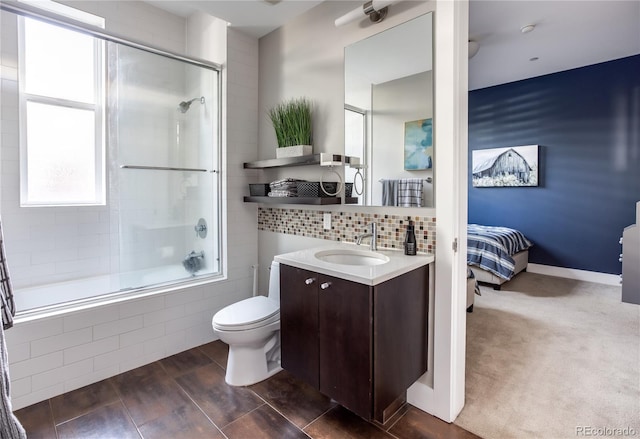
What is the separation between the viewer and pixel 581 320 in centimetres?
300

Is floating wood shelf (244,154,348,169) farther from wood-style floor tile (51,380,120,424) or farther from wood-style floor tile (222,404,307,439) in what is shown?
wood-style floor tile (51,380,120,424)

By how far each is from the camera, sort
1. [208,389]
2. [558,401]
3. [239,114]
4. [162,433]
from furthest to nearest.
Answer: [239,114]
[208,389]
[558,401]
[162,433]

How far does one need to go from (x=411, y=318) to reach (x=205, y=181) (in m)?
2.01

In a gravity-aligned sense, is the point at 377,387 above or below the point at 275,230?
below

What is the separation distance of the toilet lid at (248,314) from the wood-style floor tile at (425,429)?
912 mm

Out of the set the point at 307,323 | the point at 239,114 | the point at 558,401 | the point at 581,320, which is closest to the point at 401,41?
the point at 239,114

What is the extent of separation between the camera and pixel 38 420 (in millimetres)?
1692

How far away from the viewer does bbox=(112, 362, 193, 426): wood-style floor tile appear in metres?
1.77

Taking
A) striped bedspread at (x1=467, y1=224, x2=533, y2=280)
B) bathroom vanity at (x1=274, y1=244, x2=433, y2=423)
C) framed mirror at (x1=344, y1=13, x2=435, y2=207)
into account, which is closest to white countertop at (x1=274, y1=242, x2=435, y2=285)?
bathroom vanity at (x1=274, y1=244, x2=433, y2=423)

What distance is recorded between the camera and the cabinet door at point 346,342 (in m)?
1.42

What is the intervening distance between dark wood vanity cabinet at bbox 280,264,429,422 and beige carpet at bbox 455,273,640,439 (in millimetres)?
522

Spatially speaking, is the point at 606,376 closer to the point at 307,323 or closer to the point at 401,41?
the point at 307,323

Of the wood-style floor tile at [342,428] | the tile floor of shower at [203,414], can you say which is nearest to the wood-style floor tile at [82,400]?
the tile floor of shower at [203,414]

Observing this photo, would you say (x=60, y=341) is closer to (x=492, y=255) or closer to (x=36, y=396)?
(x=36, y=396)
